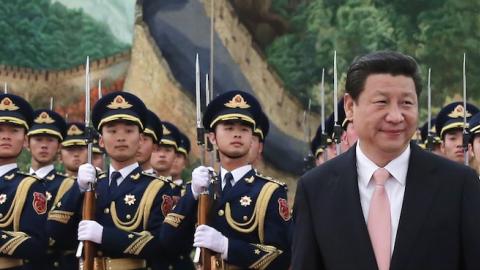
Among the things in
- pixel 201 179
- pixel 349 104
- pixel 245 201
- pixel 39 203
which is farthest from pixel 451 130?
pixel 349 104

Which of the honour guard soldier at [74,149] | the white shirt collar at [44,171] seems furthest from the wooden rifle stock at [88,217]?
the honour guard soldier at [74,149]

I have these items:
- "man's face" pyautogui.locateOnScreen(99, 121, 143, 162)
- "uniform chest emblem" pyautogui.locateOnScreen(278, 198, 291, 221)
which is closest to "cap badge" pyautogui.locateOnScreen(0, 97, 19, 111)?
"man's face" pyautogui.locateOnScreen(99, 121, 143, 162)

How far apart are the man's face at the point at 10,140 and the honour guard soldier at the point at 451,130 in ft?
9.63

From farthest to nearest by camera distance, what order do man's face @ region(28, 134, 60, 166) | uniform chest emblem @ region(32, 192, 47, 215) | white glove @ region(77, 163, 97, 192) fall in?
man's face @ region(28, 134, 60, 166) < uniform chest emblem @ region(32, 192, 47, 215) < white glove @ region(77, 163, 97, 192)

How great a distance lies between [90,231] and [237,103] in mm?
1161

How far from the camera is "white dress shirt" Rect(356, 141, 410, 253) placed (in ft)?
10.1

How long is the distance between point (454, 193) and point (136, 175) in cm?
353

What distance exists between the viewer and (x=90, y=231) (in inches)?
236

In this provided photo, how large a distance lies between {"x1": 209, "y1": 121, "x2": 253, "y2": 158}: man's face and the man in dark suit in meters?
2.77

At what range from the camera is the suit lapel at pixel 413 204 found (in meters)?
3.00

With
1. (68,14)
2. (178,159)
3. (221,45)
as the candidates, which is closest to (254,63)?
(221,45)

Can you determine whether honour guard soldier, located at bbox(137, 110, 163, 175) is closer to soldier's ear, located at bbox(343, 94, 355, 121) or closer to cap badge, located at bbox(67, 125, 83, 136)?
Answer: cap badge, located at bbox(67, 125, 83, 136)

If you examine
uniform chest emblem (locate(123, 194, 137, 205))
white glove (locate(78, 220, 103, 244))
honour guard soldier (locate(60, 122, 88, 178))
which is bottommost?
white glove (locate(78, 220, 103, 244))

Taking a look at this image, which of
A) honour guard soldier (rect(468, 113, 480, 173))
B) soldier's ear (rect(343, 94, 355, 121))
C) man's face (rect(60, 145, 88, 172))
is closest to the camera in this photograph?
soldier's ear (rect(343, 94, 355, 121))
